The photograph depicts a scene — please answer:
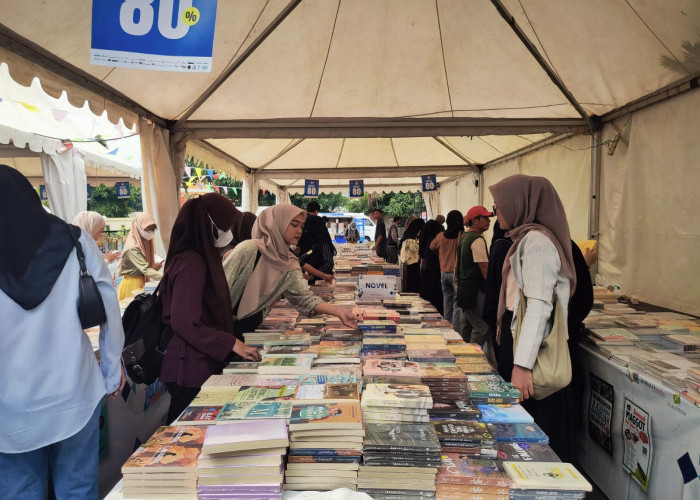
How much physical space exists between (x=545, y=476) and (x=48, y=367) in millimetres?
1651

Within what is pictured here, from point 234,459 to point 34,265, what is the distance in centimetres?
96

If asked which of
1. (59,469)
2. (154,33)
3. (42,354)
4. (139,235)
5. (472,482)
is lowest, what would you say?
(59,469)

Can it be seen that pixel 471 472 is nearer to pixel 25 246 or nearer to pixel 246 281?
pixel 25 246

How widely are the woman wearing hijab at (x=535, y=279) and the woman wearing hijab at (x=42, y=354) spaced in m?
1.81

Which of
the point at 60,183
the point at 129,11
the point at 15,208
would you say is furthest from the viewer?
the point at 60,183

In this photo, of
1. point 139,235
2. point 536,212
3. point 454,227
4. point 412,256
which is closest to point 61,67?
point 139,235

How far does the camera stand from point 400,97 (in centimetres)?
488

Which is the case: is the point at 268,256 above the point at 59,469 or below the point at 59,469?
above

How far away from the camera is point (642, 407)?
2268mm

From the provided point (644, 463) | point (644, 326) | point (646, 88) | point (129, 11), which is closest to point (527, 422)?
point (644, 463)

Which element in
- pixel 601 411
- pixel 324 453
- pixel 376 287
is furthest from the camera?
pixel 376 287

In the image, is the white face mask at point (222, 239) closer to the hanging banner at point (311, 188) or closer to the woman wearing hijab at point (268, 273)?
the woman wearing hijab at point (268, 273)

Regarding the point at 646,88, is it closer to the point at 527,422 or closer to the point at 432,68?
the point at 432,68

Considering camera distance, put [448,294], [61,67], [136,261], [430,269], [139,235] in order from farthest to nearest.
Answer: [430,269] → [448,294] → [139,235] → [136,261] → [61,67]
